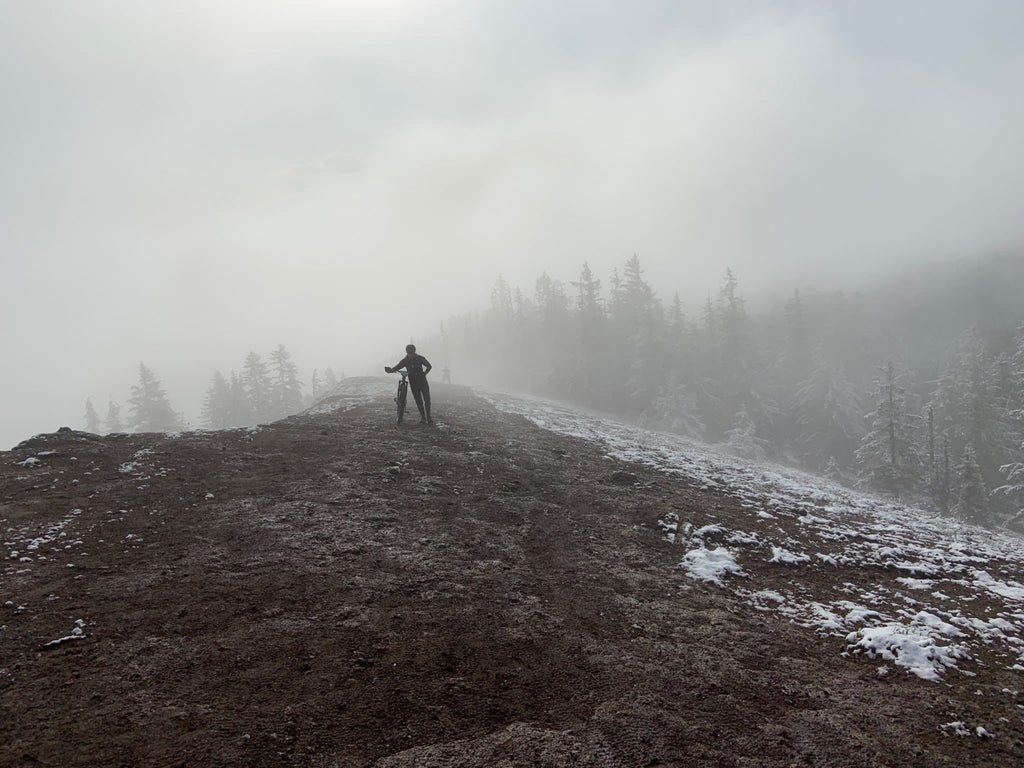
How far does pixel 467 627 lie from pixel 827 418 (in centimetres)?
6254

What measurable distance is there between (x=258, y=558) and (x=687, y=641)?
6.21m

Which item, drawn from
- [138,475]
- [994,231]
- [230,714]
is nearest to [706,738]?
[230,714]

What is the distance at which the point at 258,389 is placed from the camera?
63969 mm

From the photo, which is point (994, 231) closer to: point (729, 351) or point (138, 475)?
point (729, 351)

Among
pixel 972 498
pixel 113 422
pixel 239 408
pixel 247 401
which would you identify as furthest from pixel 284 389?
pixel 972 498

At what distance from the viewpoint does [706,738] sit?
423cm

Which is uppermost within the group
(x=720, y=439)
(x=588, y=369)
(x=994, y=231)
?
(x=994, y=231)

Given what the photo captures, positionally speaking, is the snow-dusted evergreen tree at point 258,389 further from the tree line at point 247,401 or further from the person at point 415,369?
the person at point 415,369

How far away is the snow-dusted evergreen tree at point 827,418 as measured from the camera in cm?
5397

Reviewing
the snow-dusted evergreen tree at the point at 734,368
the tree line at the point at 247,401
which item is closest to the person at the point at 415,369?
the tree line at the point at 247,401

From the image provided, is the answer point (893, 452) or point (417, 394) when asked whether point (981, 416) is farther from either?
point (417, 394)

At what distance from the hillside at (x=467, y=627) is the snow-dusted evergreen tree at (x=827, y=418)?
160 ft

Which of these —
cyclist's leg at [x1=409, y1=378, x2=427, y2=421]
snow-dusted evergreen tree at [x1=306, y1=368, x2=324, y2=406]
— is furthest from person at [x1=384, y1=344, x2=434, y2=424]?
snow-dusted evergreen tree at [x1=306, y1=368, x2=324, y2=406]

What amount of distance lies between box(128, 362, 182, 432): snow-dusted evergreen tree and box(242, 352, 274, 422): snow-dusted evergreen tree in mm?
8808
